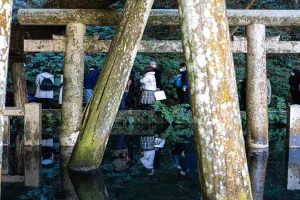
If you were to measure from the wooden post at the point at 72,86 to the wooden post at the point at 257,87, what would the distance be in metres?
3.63

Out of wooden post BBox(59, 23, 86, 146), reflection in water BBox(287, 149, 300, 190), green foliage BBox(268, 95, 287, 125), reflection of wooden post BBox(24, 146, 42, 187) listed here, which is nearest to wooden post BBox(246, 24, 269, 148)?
reflection in water BBox(287, 149, 300, 190)

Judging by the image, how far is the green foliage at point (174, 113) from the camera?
46.8 feet

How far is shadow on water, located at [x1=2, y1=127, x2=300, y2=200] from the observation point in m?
6.21

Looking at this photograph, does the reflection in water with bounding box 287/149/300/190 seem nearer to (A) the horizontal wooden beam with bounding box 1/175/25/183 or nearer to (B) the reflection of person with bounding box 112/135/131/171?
(B) the reflection of person with bounding box 112/135/131/171

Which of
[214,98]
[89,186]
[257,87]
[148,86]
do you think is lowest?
[89,186]

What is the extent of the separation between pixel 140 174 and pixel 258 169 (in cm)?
205

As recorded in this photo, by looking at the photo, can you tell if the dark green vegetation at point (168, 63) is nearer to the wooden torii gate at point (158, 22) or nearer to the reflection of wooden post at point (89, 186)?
the wooden torii gate at point (158, 22)

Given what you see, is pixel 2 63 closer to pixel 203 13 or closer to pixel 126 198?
pixel 203 13

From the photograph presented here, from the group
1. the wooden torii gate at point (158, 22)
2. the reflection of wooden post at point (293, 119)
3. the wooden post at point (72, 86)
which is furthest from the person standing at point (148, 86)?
the reflection of wooden post at point (293, 119)

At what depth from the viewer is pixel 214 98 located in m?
4.05

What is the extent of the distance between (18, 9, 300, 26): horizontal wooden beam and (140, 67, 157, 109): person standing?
4790mm

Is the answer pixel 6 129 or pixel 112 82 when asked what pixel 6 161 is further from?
pixel 112 82

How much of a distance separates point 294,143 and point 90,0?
212 inches

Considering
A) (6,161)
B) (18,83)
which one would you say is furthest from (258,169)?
(18,83)
